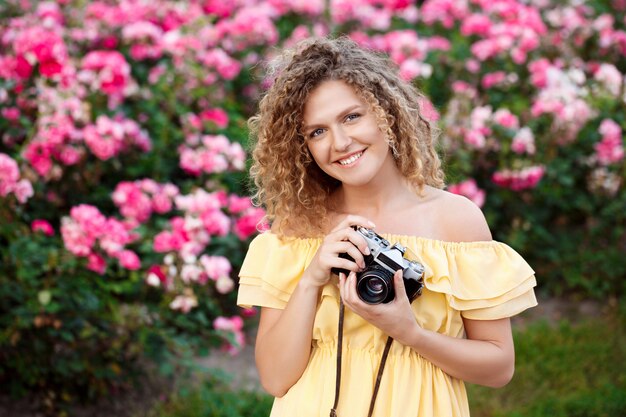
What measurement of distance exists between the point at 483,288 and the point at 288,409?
52 centimetres

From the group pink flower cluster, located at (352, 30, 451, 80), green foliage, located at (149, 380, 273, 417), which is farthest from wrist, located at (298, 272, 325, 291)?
pink flower cluster, located at (352, 30, 451, 80)

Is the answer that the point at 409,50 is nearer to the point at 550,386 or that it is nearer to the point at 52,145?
the point at 550,386

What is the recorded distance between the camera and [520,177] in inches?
165

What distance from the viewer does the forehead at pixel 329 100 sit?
187cm

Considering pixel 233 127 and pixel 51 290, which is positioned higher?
pixel 233 127

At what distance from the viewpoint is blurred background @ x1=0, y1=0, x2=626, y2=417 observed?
10.3 feet

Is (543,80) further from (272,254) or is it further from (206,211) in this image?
(272,254)

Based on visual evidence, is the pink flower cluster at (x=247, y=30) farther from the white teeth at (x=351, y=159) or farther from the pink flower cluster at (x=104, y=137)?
the white teeth at (x=351, y=159)

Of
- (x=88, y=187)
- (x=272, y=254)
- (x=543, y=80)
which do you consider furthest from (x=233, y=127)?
(x=272, y=254)

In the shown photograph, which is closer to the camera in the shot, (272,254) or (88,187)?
(272,254)

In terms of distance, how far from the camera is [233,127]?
4.24m

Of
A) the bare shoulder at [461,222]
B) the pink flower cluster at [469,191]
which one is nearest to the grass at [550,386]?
the pink flower cluster at [469,191]

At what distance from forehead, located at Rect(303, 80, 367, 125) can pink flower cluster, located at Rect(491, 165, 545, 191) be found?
2.46 metres

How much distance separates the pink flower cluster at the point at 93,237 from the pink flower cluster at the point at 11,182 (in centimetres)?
19
